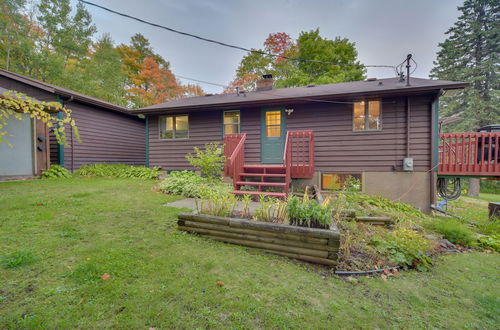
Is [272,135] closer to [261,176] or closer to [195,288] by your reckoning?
[261,176]

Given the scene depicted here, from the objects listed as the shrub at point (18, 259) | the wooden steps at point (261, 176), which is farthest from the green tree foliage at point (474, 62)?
the shrub at point (18, 259)

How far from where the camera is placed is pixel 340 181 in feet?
22.3

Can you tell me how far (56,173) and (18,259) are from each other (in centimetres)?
769

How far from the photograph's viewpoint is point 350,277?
2.32 meters

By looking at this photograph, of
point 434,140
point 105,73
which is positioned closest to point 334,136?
point 434,140

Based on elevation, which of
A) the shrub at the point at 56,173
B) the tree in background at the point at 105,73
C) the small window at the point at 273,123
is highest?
the tree in background at the point at 105,73

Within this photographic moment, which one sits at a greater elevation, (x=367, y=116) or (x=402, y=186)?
(x=367, y=116)

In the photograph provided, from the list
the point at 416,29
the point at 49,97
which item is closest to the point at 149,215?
the point at 49,97

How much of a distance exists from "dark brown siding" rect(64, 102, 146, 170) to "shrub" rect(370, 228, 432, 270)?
9.69 metres

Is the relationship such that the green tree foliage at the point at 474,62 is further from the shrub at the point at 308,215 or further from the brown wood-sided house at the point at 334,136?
the shrub at the point at 308,215

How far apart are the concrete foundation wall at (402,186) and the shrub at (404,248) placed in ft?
11.1

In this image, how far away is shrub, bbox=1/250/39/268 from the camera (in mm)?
1985

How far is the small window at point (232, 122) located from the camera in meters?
7.77

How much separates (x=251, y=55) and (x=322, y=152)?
14.4 m
